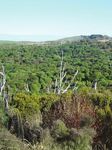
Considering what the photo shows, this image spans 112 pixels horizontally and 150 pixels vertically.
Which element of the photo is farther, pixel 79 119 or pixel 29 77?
pixel 29 77

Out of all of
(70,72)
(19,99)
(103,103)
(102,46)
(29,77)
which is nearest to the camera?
(103,103)

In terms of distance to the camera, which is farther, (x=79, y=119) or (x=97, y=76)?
(x=97, y=76)

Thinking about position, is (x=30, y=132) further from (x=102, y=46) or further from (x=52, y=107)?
(x=102, y=46)

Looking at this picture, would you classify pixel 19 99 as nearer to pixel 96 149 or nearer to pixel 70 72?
pixel 96 149

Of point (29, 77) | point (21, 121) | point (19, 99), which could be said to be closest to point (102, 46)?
point (29, 77)

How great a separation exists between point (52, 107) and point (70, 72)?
39.2 m

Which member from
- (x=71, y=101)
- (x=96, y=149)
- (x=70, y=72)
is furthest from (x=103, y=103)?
(x=70, y=72)

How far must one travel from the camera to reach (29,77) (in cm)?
4719

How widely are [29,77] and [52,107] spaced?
3319 cm

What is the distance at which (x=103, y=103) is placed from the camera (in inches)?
545

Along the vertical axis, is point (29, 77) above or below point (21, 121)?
below

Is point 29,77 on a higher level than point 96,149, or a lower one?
lower

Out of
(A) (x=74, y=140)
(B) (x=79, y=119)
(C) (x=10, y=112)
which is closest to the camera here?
(A) (x=74, y=140)

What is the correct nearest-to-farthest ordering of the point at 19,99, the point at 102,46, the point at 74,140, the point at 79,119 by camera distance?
the point at 74,140
the point at 79,119
the point at 19,99
the point at 102,46
